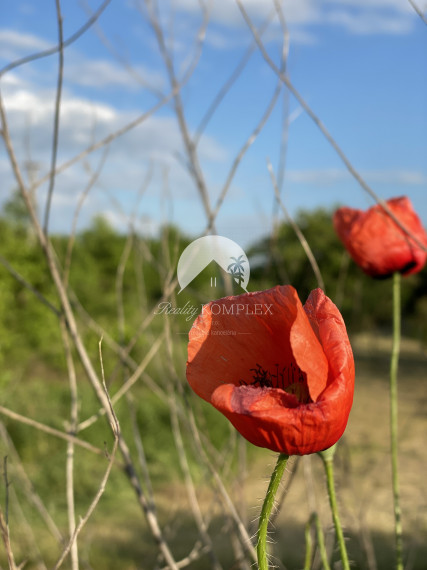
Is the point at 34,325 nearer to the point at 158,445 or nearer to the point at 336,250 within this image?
the point at 158,445

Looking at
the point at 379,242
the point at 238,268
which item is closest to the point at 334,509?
the point at 238,268

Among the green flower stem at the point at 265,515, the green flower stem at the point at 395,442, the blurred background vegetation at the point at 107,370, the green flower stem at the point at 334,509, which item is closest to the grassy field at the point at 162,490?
the blurred background vegetation at the point at 107,370

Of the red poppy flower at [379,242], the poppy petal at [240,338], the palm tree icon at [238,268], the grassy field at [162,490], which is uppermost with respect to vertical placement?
the red poppy flower at [379,242]

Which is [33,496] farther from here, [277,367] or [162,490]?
[162,490]

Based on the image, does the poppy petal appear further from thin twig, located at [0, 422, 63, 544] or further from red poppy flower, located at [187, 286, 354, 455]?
thin twig, located at [0, 422, 63, 544]

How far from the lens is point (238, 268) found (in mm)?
555

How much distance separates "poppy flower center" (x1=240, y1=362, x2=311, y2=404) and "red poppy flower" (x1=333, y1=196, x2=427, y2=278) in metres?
0.34

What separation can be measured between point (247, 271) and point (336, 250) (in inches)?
202

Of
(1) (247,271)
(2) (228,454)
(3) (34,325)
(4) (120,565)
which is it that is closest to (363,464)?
(4) (120,565)

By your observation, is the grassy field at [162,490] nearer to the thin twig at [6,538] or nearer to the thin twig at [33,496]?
the thin twig at [33,496]

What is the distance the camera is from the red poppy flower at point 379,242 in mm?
676

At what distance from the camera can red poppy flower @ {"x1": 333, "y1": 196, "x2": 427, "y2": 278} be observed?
676 mm

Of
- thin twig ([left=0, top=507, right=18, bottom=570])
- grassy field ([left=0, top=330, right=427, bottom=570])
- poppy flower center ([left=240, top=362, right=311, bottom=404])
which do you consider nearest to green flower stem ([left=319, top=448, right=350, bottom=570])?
poppy flower center ([left=240, top=362, right=311, bottom=404])

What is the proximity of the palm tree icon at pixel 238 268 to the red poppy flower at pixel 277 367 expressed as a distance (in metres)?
0.18
